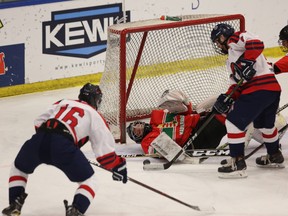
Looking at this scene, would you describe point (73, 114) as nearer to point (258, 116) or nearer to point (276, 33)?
point (258, 116)

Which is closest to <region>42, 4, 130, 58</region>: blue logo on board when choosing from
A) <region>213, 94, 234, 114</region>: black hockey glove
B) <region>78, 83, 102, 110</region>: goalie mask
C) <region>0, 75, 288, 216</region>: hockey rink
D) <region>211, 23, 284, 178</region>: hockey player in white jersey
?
<region>0, 75, 288, 216</region>: hockey rink

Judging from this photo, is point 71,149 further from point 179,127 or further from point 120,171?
point 179,127

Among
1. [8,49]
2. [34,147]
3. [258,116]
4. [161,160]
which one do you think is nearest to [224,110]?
[258,116]

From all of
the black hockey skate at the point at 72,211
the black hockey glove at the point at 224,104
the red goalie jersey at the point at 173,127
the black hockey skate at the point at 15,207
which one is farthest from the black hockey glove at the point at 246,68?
the black hockey skate at the point at 15,207

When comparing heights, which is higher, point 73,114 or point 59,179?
point 73,114

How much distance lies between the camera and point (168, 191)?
18.7ft

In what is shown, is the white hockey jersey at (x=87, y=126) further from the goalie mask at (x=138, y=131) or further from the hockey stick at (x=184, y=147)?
the goalie mask at (x=138, y=131)

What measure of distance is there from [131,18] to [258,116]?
8.42 feet

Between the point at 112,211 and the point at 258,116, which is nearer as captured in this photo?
the point at 112,211

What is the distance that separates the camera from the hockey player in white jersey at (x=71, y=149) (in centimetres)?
491

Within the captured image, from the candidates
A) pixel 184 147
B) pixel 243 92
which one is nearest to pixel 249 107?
pixel 243 92

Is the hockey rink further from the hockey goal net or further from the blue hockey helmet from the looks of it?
the blue hockey helmet

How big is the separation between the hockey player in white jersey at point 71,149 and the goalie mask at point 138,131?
139 centimetres

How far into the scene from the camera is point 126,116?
710 centimetres
